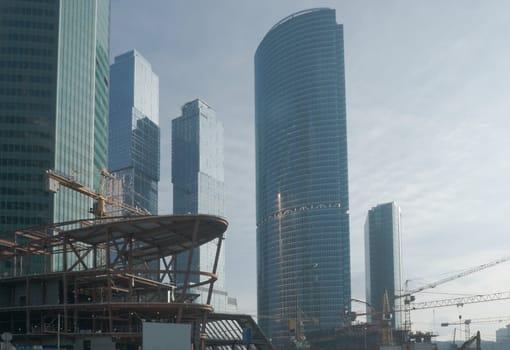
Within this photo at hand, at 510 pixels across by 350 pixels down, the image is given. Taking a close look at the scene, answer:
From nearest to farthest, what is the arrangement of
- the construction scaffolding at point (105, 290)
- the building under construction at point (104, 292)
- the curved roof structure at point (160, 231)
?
the curved roof structure at point (160, 231)
the building under construction at point (104, 292)
the construction scaffolding at point (105, 290)

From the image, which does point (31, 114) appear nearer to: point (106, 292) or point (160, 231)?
point (106, 292)

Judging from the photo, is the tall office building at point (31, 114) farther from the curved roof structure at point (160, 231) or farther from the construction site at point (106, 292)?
the curved roof structure at point (160, 231)

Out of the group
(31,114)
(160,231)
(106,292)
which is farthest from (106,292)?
(31,114)

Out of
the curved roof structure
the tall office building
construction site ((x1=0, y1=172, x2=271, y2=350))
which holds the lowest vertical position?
construction site ((x1=0, y1=172, x2=271, y2=350))

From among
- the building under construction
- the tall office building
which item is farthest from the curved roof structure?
the tall office building

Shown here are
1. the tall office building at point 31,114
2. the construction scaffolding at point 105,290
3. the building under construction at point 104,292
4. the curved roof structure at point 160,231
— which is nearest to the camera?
the curved roof structure at point 160,231

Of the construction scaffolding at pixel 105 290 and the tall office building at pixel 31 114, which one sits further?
the tall office building at pixel 31 114

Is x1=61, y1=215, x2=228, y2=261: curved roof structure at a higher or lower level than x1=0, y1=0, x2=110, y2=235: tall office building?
lower

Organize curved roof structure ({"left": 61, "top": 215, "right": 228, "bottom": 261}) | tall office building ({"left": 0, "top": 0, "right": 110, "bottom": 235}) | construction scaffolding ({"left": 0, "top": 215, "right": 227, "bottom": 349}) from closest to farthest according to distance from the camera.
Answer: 1. curved roof structure ({"left": 61, "top": 215, "right": 228, "bottom": 261})
2. construction scaffolding ({"left": 0, "top": 215, "right": 227, "bottom": 349})
3. tall office building ({"left": 0, "top": 0, "right": 110, "bottom": 235})

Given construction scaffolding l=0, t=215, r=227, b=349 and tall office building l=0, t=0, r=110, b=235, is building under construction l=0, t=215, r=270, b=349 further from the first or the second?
tall office building l=0, t=0, r=110, b=235

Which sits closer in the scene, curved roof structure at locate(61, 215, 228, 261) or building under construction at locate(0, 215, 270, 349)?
curved roof structure at locate(61, 215, 228, 261)

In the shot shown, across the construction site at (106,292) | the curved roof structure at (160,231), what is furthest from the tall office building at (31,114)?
the curved roof structure at (160,231)

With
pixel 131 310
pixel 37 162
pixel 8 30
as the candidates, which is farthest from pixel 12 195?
pixel 131 310

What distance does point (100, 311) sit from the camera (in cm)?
12069
